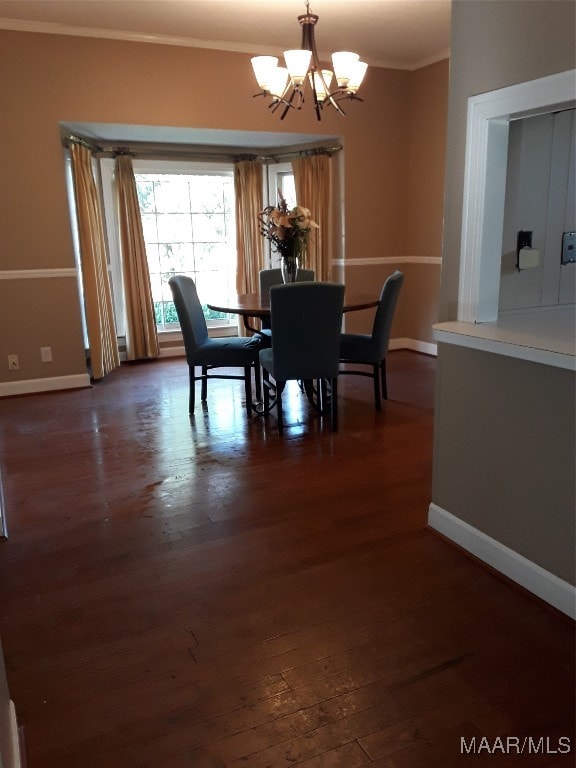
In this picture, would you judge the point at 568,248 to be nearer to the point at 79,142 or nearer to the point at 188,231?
the point at 79,142

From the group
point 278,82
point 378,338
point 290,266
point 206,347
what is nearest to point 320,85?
point 278,82

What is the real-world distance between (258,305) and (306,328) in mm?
705

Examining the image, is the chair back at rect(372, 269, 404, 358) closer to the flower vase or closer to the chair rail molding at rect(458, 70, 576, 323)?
the flower vase

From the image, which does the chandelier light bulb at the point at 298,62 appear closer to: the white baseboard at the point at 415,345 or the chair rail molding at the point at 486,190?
the chair rail molding at the point at 486,190

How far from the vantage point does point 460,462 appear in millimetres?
2262

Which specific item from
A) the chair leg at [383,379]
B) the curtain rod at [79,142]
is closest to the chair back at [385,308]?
the chair leg at [383,379]

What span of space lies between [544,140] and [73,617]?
2442mm

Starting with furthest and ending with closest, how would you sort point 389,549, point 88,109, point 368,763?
1. point 88,109
2. point 389,549
3. point 368,763

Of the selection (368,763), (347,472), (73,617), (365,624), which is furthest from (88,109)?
(368,763)

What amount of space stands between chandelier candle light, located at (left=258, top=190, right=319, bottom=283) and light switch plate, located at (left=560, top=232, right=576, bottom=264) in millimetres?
1842

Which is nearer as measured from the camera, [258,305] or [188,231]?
[258,305]

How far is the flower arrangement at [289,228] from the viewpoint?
3793 millimetres

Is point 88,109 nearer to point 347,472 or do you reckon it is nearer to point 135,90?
point 135,90

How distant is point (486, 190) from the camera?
2000 millimetres
